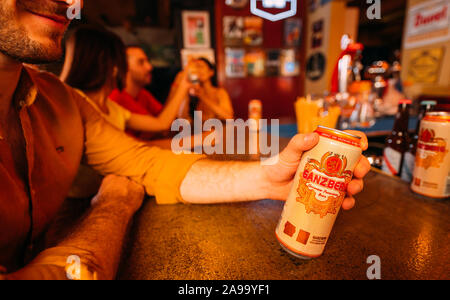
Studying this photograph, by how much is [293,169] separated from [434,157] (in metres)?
0.36

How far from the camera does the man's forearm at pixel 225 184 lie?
66cm

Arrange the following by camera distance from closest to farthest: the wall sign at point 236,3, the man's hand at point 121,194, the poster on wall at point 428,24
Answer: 1. the man's hand at point 121,194
2. the poster on wall at point 428,24
3. the wall sign at point 236,3

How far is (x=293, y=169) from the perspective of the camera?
57cm

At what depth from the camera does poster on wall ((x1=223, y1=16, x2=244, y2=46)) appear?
12.3 ft

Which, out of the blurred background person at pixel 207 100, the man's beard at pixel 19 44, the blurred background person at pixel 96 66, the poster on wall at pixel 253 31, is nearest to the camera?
the man's beard at pixel 19 44

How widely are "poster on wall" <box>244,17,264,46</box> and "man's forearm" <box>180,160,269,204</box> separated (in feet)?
11.9

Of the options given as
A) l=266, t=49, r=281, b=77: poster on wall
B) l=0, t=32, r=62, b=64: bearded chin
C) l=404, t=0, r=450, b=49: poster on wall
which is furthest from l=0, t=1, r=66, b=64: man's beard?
l=266, t=49, r=281, b=77: poster on wall

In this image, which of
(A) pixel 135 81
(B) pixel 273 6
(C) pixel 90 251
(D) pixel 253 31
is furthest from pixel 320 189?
(D) pixel 253 31

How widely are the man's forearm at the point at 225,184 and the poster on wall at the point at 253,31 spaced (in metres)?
3.63

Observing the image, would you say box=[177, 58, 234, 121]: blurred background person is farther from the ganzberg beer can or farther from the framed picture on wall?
the ganzberg beer can

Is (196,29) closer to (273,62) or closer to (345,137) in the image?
(273,62)

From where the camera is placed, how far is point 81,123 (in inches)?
31.6

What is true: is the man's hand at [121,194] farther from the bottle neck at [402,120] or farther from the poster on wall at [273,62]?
the poster on wall at [273,62]

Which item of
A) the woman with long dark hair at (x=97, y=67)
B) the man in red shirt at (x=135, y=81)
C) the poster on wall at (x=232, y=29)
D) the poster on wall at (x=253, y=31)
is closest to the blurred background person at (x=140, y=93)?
the man in red shirt at (x=135, y=81)
